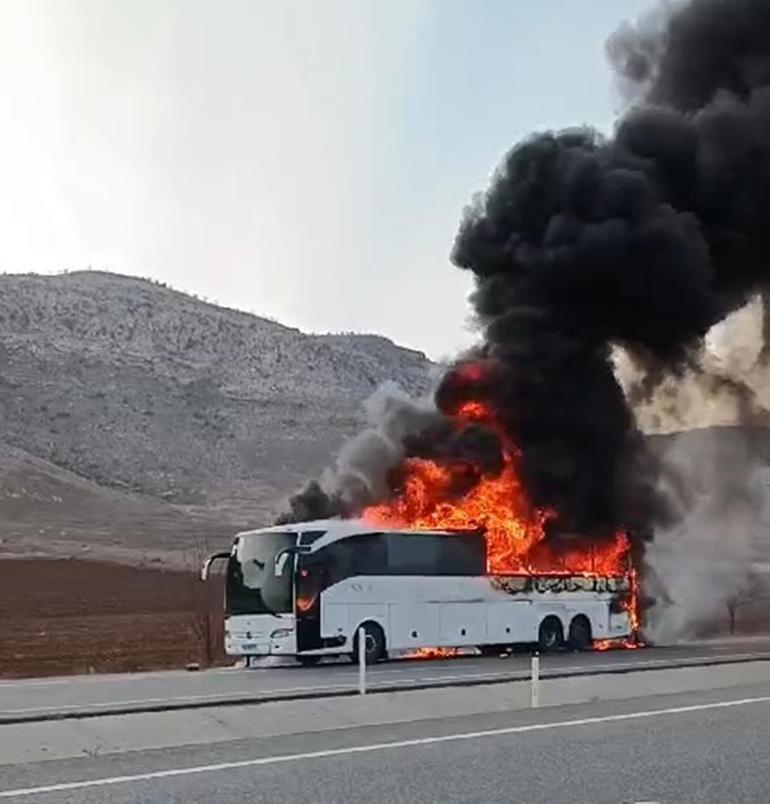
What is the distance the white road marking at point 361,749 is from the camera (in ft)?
33.4

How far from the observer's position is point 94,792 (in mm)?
9828

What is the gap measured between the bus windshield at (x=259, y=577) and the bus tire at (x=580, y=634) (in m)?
7.08

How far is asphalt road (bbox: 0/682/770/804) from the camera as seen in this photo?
31.8ft

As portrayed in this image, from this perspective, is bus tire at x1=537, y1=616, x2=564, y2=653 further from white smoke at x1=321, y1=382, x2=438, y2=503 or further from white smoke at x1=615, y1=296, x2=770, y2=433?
white smoke at x1=615, y1=296, x2=770, y2=433

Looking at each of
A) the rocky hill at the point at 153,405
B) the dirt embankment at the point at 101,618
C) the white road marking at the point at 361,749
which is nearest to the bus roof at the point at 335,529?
the dirt embankment at the point at 101,618

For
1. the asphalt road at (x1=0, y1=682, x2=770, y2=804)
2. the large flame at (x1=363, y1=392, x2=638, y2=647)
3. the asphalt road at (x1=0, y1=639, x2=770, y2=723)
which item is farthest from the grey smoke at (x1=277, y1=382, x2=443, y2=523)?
the asphalt road at (x1=0, y1=682, x2=770, y2=804)

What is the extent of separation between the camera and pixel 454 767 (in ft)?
36.1

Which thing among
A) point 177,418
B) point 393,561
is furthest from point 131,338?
point 393,561

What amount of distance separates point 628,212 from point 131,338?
2773 inches

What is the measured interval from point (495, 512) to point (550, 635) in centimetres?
306

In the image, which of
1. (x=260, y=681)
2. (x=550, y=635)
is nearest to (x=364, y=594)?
(x=550, y=635)

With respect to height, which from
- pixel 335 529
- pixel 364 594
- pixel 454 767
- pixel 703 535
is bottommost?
pixel 454 767

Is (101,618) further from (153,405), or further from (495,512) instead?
(153,405)

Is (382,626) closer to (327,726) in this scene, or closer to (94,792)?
(327,726)
